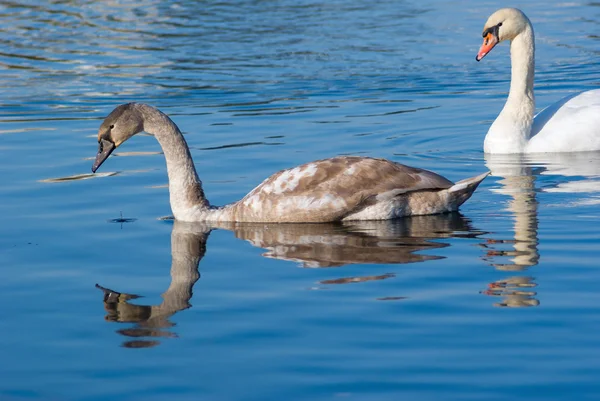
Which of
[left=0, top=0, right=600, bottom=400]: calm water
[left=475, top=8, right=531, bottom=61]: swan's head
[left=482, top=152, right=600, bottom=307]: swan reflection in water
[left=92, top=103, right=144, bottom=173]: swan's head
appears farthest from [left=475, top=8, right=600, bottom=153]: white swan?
[left=92, top=103, right=144, bottom=173]: swan's head

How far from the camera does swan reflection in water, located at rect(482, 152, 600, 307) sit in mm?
8000

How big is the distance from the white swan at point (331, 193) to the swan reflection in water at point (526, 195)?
67 cm

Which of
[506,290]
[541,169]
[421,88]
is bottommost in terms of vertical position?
[506,290]

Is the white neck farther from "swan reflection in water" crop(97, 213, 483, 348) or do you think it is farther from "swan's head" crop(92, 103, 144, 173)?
"swan's head" crop(92, 103, 144, 173)

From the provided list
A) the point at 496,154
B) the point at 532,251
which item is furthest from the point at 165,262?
the point at 496,154

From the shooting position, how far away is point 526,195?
37.3 feet

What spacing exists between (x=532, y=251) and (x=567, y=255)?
266 mm

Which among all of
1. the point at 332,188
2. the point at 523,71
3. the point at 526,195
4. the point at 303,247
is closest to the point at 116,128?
the point at 332,188

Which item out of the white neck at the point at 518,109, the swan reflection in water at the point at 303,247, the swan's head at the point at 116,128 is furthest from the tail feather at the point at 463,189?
the white neck at the point at 518,109

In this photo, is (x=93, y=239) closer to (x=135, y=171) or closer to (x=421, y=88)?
(x=135, y=171)

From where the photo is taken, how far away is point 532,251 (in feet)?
29.7

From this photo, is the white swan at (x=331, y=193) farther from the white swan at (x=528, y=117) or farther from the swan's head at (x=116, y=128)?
the white swan at (x=528, y=117)

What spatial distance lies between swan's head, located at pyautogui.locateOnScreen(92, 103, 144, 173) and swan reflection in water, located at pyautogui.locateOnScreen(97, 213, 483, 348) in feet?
2.78

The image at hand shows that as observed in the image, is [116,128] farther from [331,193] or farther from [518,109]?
[518,109]
